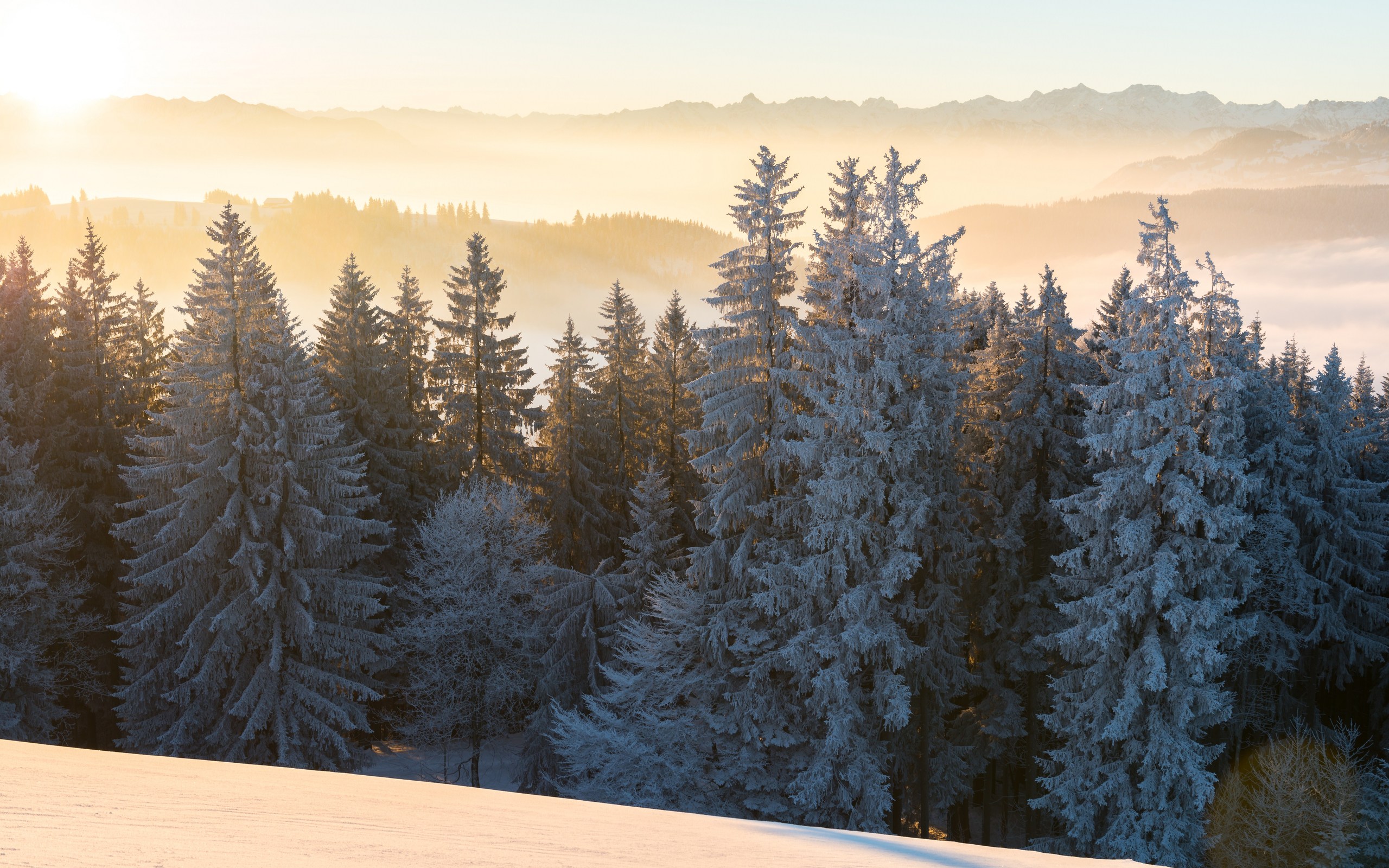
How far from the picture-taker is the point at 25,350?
30.1m

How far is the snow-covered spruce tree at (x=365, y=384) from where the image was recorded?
3412 cm

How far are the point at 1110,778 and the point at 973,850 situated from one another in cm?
1713

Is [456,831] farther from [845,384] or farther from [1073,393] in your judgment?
[1073,393]

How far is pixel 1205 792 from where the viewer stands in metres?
20.0

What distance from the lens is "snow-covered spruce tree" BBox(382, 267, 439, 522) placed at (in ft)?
116

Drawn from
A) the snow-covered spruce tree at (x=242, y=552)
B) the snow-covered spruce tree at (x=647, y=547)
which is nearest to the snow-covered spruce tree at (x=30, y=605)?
the snow-covered spruce tree at (x=242, y=552)

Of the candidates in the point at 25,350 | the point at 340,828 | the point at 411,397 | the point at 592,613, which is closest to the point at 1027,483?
the point at 592,613

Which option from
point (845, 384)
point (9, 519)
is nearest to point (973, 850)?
point (845, 384)

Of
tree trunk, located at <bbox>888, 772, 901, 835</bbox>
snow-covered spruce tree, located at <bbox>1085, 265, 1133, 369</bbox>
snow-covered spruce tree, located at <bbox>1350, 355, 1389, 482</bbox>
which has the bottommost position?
tree trunk, located at <bbox>888, 772, 901, 835</bbox>

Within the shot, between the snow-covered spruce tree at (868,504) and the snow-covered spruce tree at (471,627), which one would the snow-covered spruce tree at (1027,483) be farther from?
the snow-covered spruce tree at (471,627)

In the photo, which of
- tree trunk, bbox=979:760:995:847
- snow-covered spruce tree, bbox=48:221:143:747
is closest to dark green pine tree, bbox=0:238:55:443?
snow-covered spruce tree, bbox=48:221:143:747

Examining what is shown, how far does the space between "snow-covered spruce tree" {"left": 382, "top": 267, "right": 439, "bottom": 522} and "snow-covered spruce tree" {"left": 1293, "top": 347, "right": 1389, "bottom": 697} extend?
29.1m

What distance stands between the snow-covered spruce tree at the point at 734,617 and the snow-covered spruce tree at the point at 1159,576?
7.09m

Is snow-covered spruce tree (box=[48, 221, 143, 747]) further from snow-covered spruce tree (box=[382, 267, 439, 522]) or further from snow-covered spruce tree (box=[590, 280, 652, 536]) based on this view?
snow-covered spruce tree (box=[590, 280, 652, 536])
